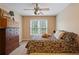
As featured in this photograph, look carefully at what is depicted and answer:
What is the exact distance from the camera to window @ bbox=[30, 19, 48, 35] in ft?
5.32

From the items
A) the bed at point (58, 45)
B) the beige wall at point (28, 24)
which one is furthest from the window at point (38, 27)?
the bed at point (58, 45)

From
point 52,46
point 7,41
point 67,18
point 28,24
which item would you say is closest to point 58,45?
point 52,46

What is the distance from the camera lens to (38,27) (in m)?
1.61

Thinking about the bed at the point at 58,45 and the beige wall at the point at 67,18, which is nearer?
the bed at the point at 58,45

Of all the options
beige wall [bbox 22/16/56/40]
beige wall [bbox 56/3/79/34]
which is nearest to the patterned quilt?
beige wall [bbox 22/16/56/40]

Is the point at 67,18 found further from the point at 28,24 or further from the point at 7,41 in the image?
the point at 7,41

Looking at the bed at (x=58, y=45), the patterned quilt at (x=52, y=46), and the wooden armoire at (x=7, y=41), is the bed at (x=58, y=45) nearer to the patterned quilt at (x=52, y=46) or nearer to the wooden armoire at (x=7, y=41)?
the patterned quilt at (x=52, y=46)

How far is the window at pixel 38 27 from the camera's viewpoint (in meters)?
1.62

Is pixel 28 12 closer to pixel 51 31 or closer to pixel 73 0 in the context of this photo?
pixel 51 31

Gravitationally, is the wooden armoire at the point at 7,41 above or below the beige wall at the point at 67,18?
below

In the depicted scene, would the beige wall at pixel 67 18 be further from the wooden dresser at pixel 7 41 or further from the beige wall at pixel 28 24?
the wooden dresser at pixel 7 41

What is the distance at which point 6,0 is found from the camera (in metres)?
0.89
